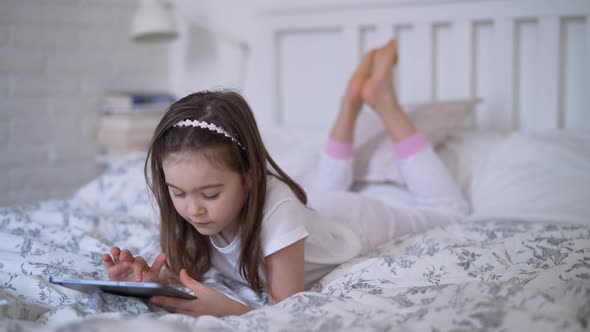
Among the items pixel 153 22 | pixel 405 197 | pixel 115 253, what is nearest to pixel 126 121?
pixel 153 22

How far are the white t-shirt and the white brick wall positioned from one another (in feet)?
3.86

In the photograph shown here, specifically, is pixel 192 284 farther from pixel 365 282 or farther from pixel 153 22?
pixel 153 22

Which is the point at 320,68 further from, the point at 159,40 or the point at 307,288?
the point at 307,288

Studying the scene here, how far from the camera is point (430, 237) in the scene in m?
1.24

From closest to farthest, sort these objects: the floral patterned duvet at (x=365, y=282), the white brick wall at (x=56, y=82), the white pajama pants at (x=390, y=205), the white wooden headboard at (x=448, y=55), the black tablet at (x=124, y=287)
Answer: the floral patterned duvet at (x=365, y=282) → the black tablet at (x=124, y=287) → the white pajama pants at (x=390, y=205) → the white wooden headboard at (x=448, y=55) → the white brick wall at (x=56, y=82)

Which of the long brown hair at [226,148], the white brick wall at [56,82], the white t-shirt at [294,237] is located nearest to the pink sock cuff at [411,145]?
the white t-shirt at [294,237]

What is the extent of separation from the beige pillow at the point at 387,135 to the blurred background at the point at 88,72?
2.50ft

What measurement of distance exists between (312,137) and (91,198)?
0.63m

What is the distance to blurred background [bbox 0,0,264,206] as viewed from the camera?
199cm

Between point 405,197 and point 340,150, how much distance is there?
0.20 metres

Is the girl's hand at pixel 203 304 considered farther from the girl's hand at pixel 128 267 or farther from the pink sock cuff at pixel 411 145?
the pink sock cuff at pixel 411 145

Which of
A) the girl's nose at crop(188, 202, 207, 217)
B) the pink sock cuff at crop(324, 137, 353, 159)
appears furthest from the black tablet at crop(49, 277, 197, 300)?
the pink sock cuff at crop(324, 137, 353, 159)

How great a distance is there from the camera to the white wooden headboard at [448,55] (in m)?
1.70

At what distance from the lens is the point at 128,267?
98 centimetres
